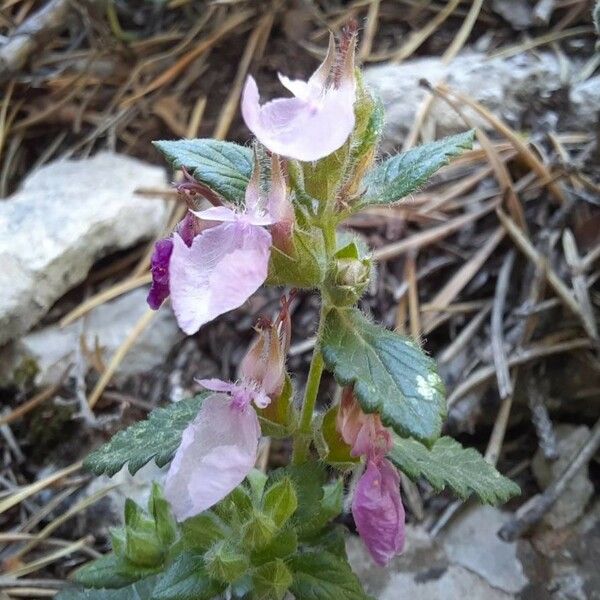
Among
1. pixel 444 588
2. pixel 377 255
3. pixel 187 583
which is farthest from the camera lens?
pixel 377 255

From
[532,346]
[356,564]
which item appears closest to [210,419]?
[356,564]

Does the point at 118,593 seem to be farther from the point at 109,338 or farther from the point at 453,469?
the point at 109,338

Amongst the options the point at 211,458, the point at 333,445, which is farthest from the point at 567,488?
the point at 211,458

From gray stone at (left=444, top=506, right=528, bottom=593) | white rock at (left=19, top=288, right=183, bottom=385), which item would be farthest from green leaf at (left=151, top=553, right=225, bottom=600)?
white rock at (left=19, top=288, right=183, bottom=385)

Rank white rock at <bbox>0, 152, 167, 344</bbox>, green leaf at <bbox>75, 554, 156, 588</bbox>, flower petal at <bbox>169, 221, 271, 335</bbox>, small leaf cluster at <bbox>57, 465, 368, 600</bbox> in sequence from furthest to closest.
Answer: white rock at <bbox>0, 152, 167, 344</bbox>, green leaf at <bbox>75, 554, 156, 588</bbox>, small leaf cluster at <bbox>57, 465, 368, 600</bbox>, flower petal at <bbox>169, 221, 271, 335</bbox>

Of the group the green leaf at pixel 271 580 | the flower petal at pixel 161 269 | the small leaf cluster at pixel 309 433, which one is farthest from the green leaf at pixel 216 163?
the green leaf at pixel 271 580

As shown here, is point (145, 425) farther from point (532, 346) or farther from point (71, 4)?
point (71, 4)

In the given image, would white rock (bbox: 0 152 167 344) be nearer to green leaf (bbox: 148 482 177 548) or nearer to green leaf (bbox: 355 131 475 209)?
green leaf (bbox: 148 482 177 548)
